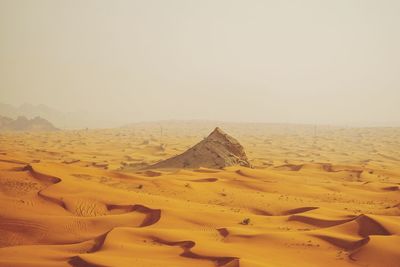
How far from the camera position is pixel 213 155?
18281 millimetres

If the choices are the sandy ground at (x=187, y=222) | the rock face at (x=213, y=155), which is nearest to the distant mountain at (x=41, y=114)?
the rock face at (x=213, y=155)

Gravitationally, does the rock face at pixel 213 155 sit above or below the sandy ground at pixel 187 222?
above

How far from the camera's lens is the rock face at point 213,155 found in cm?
1798

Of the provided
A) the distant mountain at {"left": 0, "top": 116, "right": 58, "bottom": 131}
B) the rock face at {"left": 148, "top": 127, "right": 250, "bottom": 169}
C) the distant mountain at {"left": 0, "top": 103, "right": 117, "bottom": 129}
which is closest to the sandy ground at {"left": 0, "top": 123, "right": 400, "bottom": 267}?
the rock face at {"left": 148, "top": 127, "right": 250, "bottom": 169}

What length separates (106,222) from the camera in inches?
312

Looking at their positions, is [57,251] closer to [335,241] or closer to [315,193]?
[335,241]

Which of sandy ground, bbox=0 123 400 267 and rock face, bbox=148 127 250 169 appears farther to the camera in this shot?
rock face, bbox=148 127 250 169

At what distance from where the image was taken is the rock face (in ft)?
59.0

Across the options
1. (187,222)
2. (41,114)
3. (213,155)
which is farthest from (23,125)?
(41,114)

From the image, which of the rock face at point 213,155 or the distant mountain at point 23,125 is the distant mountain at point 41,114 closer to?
the distant mountain at point 23,125

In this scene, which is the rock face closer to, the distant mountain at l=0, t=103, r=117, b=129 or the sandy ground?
the sandy ground

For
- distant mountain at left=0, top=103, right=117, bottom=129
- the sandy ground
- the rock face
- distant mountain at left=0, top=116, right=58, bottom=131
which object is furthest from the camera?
distant mountain at left=0, top=103, right=117, bottom=129

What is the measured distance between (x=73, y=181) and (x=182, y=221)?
3.99 metres

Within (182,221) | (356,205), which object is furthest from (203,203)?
(356,205)
